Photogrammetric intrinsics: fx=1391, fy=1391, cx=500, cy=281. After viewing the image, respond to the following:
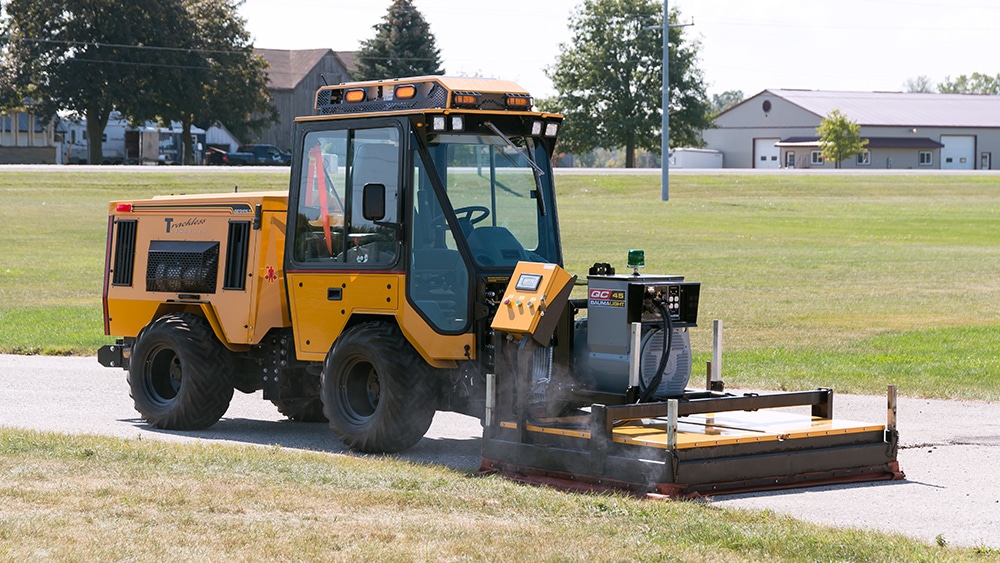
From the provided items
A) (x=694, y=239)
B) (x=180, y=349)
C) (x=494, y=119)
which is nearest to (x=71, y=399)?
(x=180, y=349)

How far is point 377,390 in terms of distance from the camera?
1035 centimetres

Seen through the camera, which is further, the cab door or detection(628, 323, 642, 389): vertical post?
the cab door

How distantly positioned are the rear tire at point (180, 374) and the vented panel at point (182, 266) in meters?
0.29

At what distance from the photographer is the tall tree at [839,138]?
8762 centimetres

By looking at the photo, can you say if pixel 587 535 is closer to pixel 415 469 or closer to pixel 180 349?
pixel 415 469

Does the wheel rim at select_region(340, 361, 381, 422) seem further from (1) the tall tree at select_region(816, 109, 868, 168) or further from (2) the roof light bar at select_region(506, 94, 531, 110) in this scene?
(1) the tall tree at select_region(816, 109, 868, 168)

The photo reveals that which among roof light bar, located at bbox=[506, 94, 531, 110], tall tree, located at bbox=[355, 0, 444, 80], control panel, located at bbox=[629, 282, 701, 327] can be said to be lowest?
control panel, located at bbox=[629, 282, 701, 327]

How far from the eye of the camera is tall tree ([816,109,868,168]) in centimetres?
8762

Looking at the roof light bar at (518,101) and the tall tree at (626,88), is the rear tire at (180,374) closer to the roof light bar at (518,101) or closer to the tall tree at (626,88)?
the roof light bar at (518,101)

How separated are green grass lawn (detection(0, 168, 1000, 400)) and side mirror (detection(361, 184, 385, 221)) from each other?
18.5ft

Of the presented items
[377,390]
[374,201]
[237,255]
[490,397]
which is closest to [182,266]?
[237,255]

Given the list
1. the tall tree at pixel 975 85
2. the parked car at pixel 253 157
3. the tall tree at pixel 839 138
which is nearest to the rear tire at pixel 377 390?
the parked car at pixel 253 157

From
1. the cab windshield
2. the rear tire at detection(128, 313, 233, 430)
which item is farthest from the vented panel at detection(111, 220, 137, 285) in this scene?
the cab windshield

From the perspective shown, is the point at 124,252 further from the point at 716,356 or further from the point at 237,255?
the point at 716,356
